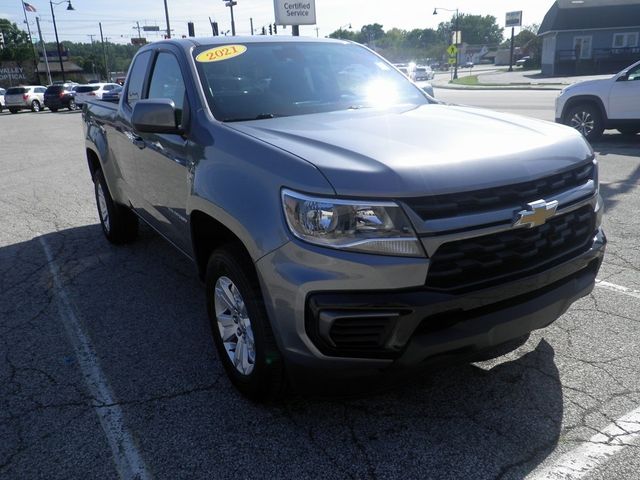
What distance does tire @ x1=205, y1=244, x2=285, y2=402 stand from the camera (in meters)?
2.58

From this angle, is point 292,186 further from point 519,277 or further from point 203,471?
point 203,471

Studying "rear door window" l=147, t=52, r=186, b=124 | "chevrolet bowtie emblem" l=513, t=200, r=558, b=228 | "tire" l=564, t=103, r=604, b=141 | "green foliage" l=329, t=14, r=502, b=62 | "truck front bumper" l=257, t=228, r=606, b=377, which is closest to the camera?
"truck front bumper" l=257, t=228, r=606, b=377

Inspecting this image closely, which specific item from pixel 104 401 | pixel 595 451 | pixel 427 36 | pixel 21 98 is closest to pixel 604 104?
pixel 595 451

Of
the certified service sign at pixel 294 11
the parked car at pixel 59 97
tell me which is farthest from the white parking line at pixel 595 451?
the parked car at pixel 59 97

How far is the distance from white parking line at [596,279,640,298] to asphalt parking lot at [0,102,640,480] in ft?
0.06

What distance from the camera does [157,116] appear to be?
3178mm

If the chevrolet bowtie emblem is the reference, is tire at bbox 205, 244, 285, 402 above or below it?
below

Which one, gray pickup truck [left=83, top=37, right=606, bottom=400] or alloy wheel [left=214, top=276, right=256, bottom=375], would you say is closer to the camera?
gray pickup truck [left=83, top=37, right=606, bottom=400]

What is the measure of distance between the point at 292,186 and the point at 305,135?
21.6 inches

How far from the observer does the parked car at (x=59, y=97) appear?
33.7 meters

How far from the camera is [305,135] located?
110 inches

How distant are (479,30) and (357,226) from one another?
164m

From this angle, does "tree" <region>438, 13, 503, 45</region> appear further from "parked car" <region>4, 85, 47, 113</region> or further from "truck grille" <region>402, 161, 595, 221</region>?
"truck grille" <region>402, 161, 595, 221</region>

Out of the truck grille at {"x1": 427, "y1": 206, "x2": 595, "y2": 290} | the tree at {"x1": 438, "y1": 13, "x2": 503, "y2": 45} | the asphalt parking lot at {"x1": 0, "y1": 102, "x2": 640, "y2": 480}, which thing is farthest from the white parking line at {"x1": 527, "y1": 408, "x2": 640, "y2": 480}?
the tree at {"x1": 438, "y1": 13, "x2": 503, "y2": 45}
